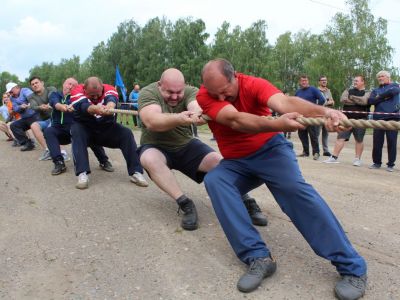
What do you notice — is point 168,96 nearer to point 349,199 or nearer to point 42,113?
point 349,199

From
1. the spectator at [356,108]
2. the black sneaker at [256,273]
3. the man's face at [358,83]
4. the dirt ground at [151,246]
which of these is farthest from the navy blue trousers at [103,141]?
the man's face at [358,83]

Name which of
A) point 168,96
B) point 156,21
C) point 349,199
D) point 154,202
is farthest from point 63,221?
point 156,21

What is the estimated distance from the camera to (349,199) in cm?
472

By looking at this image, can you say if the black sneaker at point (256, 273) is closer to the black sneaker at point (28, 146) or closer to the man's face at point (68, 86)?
the man's face at point (68, 86)

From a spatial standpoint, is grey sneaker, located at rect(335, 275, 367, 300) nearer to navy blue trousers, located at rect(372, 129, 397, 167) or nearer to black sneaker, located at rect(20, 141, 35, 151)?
navy blue trousers, located at rect(372, 129, 397, 167)

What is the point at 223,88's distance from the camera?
116 inches

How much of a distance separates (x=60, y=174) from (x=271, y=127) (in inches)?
165

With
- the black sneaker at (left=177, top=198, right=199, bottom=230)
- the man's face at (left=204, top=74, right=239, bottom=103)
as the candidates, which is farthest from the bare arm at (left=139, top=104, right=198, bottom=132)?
the black sneaker at (left=177, top=198, right=199, bottom=230)

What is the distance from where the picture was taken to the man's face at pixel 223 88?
9.59ft

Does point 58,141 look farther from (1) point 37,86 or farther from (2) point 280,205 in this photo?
(2) point 280,205

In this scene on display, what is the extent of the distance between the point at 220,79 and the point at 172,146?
1.42 meters

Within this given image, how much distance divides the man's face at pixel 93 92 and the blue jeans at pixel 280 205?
286 centimetres

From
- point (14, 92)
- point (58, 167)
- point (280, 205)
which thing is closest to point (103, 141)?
point (58, 167)

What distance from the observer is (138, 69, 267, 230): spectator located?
377 cm
